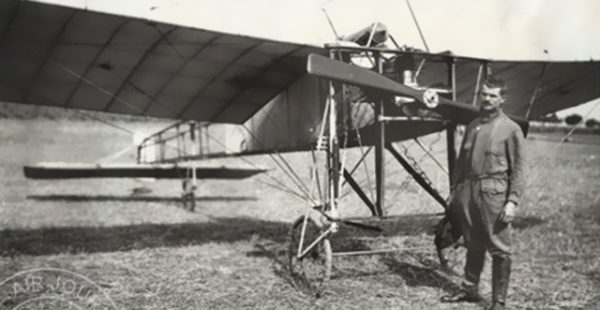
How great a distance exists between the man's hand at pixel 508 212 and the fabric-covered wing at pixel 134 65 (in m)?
2.68

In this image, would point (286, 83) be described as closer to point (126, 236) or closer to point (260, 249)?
point (260, 249)

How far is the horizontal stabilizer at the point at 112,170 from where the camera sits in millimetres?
15133

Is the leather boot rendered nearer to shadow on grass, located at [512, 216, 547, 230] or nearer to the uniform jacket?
the uniform jacket

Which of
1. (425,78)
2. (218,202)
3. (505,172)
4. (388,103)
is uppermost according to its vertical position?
(425,78)

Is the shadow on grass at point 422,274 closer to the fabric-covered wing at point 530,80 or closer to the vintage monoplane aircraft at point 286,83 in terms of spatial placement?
the vintage monoplane aircraft at point 286,83

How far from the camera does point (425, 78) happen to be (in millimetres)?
7297

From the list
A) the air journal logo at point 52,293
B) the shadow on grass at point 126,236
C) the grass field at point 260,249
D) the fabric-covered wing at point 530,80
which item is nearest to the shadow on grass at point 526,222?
the grass field at point 260,249

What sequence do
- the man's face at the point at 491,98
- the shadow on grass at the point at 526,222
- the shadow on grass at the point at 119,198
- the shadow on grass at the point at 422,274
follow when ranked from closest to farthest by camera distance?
the man's face at the point at 491,98
the shadow on grass at the point at 422,274
the shadow on grass at the point at 526,222
the shadow on grass at the point at 119,198

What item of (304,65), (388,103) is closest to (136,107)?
(304,65)

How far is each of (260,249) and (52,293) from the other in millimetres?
3270

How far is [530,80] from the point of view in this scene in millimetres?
7547

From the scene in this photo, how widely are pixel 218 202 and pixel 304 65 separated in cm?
1121

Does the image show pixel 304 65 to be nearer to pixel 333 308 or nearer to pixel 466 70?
pixel 466 70

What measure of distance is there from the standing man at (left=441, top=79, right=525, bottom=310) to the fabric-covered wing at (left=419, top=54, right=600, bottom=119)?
1.43 m
